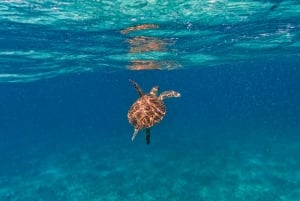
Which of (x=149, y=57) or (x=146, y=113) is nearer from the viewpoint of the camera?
(x=146, y=113)

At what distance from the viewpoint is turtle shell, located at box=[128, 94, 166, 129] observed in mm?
10277

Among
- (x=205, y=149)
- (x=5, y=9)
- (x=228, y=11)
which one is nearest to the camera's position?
(x=5, y=9)

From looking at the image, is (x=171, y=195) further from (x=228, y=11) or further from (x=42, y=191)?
(x=228, y=11)

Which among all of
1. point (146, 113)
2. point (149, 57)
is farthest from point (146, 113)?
point (149, 57)

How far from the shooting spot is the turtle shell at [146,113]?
10277 mm

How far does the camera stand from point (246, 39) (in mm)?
24328

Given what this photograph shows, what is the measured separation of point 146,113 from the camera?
35.1 feet

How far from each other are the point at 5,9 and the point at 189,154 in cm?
2167

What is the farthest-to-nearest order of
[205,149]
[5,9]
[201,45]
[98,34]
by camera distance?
[205,149], [201,45], [98,34], [5,9]

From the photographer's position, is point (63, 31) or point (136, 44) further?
point (136, 44)

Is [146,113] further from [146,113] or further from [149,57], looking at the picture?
[149,57]

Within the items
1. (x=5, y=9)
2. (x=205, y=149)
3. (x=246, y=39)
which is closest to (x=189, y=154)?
(x=205, y=149)

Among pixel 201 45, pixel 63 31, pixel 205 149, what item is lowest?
pixel 205 149

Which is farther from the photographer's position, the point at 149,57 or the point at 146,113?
the point at 149,57
